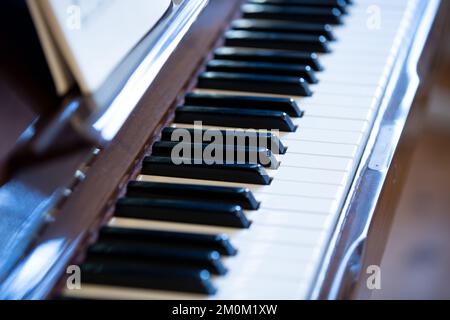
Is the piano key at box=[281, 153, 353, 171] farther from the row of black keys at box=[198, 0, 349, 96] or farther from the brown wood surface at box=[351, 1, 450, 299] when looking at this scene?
the row of black keys at box=[198, 0, 349, 96]

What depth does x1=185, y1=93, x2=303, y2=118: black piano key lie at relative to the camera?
5.30 feet

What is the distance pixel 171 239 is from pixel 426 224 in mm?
1754

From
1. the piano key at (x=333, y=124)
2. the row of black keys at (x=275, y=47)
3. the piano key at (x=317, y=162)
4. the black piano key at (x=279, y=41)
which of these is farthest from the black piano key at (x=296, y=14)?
the piano key at (x=317, y=162)

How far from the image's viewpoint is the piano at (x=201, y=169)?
1220 millimetres

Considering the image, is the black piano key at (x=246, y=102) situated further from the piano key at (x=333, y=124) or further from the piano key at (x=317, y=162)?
the piano key at (x=317, y=162)

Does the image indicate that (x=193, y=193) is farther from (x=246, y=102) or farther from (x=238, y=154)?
(x=246, y=102)

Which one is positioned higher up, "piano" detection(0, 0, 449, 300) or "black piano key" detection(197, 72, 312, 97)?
"black piano key" detection(197, 72, 312, 97)

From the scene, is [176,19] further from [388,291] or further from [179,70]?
[388,291]

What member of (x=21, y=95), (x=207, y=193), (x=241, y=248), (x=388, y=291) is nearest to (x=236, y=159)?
(x=207, y=193)

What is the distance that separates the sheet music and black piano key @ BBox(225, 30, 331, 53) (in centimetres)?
39

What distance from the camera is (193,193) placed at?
1369mm

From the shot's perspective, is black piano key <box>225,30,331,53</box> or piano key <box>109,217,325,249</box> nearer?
piano key <box>109,217,325,249</box>

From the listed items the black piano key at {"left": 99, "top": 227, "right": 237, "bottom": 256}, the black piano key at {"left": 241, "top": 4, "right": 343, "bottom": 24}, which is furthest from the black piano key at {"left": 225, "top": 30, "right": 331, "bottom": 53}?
the black piano key at {"left": 99, "top": 227, "right": 237, "bottom": 256}

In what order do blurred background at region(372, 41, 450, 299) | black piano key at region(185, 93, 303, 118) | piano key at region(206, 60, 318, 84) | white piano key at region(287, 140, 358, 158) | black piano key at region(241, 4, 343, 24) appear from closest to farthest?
1. white piano key at region(287, 140, 358, 158)
2. black piano key at region(185, 93, 303, 118)
3. piano key at region(206, 60, 318, 84)
4. black piano key at region(241, 4, 343, 24)
5. blurred background at region(372, 41, 450, 299)
